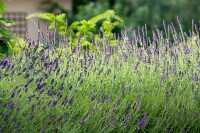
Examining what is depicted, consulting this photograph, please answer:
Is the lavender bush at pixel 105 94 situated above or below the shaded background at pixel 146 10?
below

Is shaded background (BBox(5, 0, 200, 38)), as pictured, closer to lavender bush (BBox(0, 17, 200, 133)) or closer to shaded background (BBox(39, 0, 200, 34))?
shaded background (BBox(39, 0, 200, 34))

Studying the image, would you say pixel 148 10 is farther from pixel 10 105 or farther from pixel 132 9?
pixel 10 105

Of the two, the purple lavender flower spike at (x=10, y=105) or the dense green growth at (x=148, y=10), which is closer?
the purple lavender flower spike at (x=10, y=105)

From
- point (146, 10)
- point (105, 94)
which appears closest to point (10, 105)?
point (105, 94)

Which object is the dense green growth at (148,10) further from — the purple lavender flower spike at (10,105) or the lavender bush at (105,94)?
the purple lavender flower spike at (10,105)

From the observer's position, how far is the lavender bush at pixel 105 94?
15.7 ft

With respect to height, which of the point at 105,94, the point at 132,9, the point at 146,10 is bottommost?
the point at 105,94

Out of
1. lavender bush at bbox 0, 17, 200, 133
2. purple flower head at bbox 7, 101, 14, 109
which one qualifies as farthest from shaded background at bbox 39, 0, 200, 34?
purple flower head at bbox 7, 101, 14, 109

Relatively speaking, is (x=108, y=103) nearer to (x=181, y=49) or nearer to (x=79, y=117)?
(x=79, y=117)

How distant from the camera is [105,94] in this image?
539 cm

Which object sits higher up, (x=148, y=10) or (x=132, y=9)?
(x=132, y=9)

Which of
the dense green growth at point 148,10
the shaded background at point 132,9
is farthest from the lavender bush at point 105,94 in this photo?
the shaded background at point 132,9

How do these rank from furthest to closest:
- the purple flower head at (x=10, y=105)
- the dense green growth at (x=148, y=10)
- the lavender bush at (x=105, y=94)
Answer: the dense green growth at (x=148, y=10), the lavender bush at (x=105, y=94), the purple flower head at (x=10, y=105)

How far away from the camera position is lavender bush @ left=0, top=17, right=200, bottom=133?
4.78 meters
